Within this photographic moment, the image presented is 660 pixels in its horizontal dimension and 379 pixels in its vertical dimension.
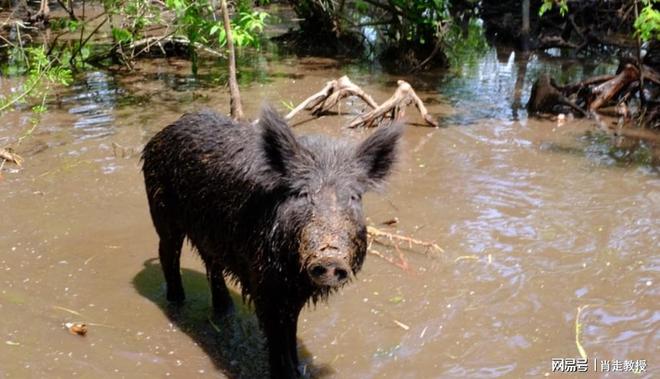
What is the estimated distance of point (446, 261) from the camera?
6176 mm

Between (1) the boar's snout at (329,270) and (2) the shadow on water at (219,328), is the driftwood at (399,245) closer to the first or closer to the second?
(2) the shadow on water at (219,328)

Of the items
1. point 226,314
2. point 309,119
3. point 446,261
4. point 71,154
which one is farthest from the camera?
point 309,119

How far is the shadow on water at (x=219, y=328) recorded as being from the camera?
472cm

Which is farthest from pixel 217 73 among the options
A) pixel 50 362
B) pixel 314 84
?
pixel 50 362

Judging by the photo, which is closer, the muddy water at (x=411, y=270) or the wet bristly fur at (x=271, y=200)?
the wet bristly fur at (x=271, y=200)

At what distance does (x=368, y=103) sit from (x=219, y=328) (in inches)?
234

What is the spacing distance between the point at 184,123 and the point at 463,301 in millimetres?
2568

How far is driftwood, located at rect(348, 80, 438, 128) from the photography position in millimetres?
10102

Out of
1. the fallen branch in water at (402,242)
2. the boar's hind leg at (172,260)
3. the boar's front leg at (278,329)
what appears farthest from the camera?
the fallen branch in water at (402,242)

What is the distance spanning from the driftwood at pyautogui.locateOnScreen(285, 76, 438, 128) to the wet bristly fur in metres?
4.75

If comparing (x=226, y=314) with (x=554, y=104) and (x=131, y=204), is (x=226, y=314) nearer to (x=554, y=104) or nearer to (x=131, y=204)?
(x=131, y=204)

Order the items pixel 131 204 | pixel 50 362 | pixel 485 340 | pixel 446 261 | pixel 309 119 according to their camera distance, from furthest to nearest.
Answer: pixel 309 119, pixel 131 204, pixel 446 261, pixel 485 340, pixel 50 362

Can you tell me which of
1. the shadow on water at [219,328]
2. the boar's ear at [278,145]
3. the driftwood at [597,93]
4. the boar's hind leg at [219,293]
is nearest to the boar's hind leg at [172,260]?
the shadow on water at [219,328]

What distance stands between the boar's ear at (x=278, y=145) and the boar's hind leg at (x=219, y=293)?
1463 millimetres
